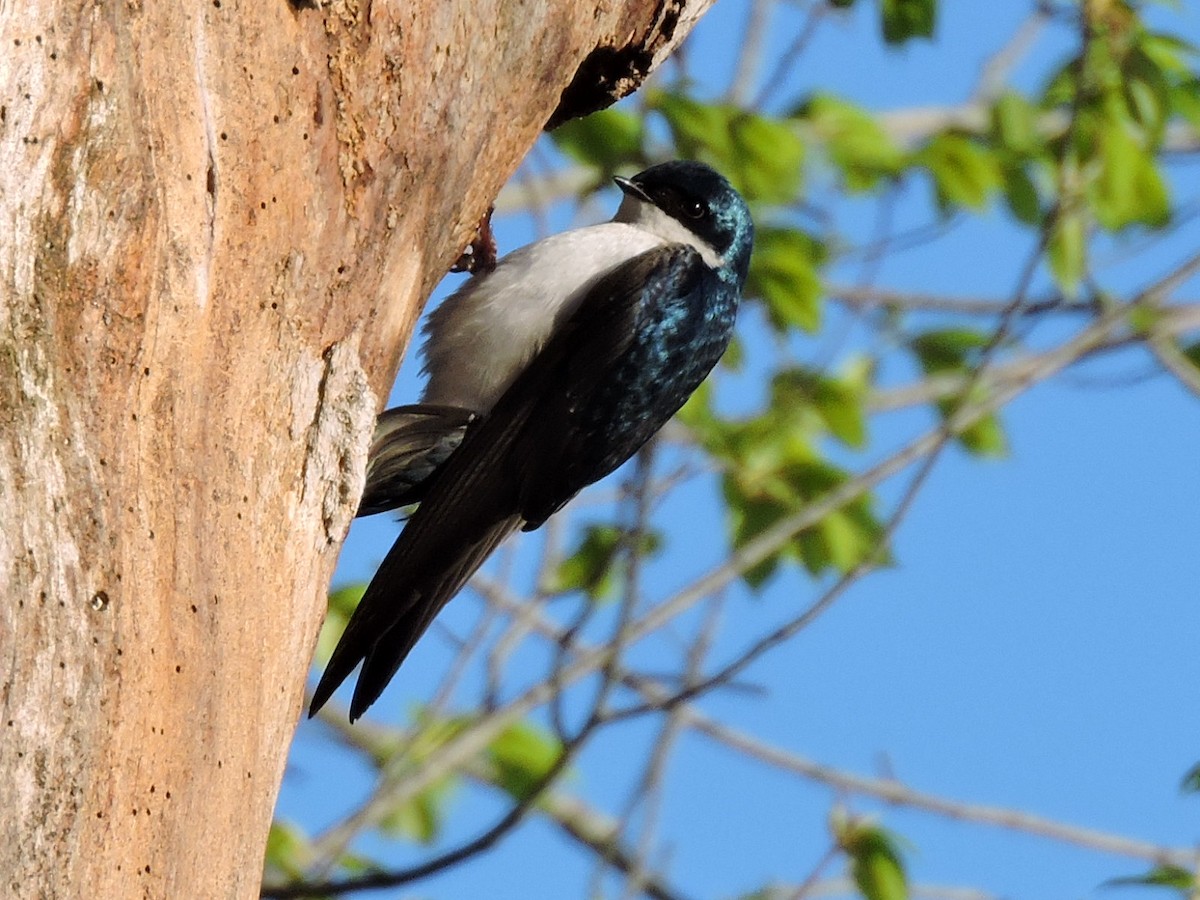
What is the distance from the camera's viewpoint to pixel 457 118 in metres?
1.94

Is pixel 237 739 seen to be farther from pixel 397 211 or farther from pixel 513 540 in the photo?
pixel 513 540

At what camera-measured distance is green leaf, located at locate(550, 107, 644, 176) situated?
10.8 ft

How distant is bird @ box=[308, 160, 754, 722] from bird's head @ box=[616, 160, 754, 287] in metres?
0.12

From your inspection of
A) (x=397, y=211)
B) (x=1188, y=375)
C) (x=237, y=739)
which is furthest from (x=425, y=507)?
(x=1188, y=375)

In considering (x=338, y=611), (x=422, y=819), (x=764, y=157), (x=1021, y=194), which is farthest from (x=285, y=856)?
(x=1021, y=194)

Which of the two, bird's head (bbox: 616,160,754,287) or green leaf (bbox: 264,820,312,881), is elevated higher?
bird's head (bbox: 616,160,754,287)

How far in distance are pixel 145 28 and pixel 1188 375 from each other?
3640 millimetres

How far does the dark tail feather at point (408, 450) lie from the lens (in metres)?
2.31

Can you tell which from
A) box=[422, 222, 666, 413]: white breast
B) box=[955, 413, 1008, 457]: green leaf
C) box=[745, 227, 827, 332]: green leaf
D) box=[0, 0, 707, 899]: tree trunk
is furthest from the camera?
box=[955, 413, 1008, 457]: green leaf

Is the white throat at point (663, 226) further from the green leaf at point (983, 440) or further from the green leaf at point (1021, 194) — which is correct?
the green leaf at point (983, 440)

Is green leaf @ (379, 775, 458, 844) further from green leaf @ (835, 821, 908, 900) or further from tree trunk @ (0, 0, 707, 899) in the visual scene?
tree trunk @ (0, 0, 707, 899)

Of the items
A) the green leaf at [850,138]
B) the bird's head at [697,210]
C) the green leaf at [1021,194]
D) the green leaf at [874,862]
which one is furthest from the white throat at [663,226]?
the green leaf at [874,862]

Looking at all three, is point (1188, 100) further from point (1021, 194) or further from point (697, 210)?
point (697, 210)

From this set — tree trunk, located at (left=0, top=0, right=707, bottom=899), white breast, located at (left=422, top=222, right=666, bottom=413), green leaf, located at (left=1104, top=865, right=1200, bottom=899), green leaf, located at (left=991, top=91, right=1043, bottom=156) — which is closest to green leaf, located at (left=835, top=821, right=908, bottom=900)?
green leaf, located at (left=1104, top=865, right=1200, bottom=899)
